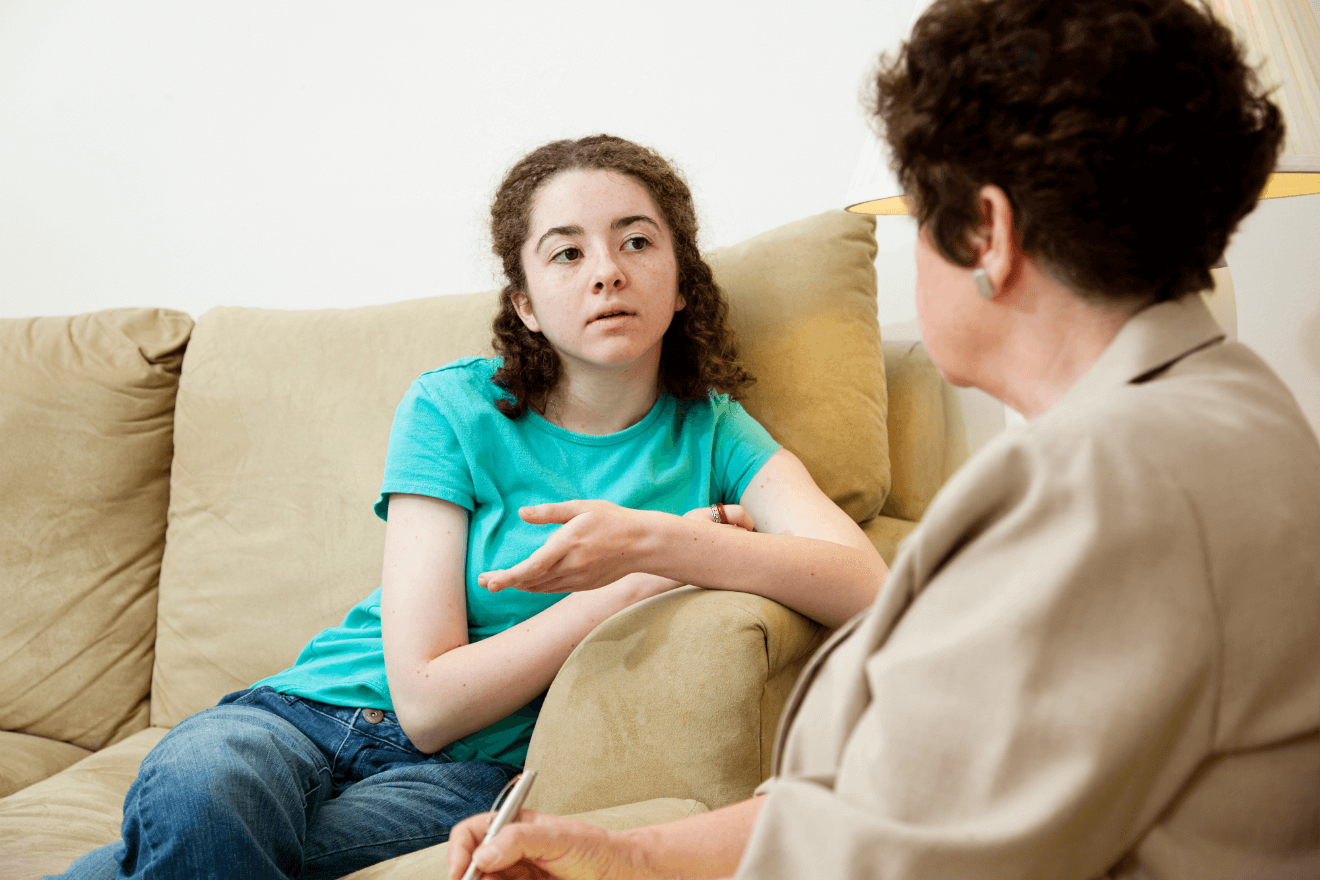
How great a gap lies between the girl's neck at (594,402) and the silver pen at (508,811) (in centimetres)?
71

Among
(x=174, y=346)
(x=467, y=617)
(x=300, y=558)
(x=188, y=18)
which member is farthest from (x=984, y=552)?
(x=188, y=18)

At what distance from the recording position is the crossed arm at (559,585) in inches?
40.0

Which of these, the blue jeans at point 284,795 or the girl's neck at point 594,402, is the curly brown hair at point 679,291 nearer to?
the girl's neck at point 594,402

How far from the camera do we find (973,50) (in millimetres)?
547

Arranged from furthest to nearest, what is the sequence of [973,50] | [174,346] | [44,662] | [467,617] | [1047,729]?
1. [174,346]
2. [44,662]
3. [467,617]
4. [973,50]
5. [1047,729]

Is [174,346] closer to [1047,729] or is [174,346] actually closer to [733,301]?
[733,301]

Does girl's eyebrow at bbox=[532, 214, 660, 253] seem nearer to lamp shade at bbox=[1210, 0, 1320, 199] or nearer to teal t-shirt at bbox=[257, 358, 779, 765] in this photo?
teal t-shirt at bbox=[257, 358, 779, 765]

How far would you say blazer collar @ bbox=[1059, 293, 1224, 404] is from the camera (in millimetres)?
526

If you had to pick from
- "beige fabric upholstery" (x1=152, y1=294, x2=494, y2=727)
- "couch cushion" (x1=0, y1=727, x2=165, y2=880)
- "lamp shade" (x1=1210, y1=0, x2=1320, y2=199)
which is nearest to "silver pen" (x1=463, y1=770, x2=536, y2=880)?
"couch cushion" (x1=0, y1=727, x2=165, y2=880)

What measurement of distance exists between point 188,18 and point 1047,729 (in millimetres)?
2315

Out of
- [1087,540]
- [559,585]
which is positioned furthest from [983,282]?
[559,585]

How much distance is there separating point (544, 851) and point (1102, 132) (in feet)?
1.89

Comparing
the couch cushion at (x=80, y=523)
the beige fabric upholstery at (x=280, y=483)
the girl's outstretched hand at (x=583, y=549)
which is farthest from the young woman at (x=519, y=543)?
the couch cushion at (x=80, y=523)

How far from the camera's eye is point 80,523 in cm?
171
